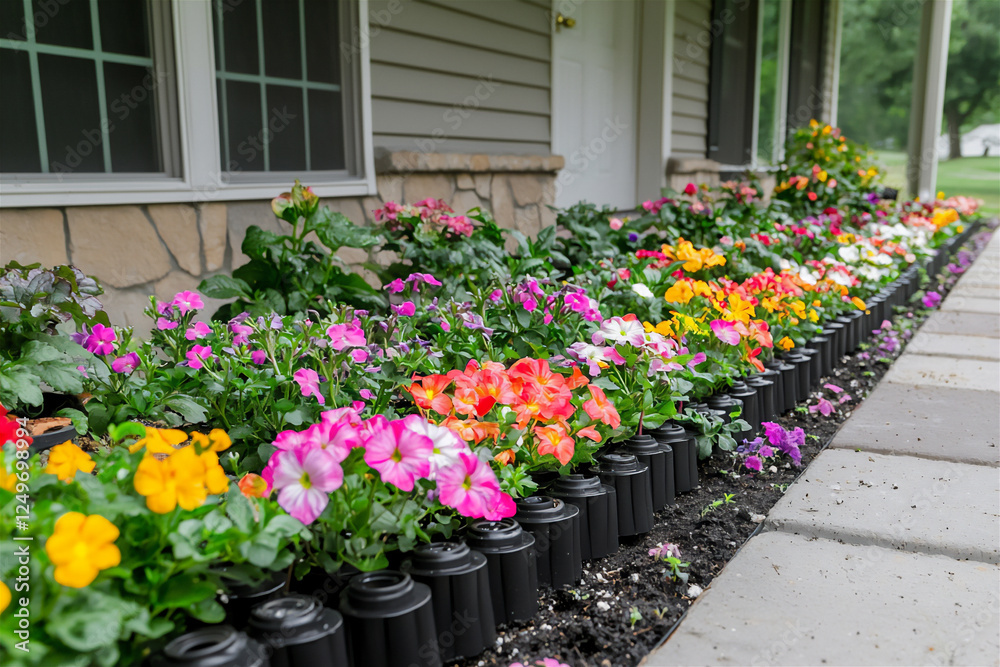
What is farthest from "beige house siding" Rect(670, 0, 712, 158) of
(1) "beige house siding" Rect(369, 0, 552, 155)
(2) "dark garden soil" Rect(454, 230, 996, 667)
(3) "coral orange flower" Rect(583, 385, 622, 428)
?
(3) "coral orange flower" Rect(583, 385, 622, 428)

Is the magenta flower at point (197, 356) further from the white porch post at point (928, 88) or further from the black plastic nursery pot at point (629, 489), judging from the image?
the white porch post at point (928, 88)

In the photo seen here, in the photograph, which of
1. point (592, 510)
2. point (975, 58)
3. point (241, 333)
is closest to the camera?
point (592, 510)

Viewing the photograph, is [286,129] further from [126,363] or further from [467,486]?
[467,486]

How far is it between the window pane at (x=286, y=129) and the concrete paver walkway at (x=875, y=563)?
7.20 ft

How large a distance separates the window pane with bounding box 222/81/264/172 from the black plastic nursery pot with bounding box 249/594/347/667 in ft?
7.13

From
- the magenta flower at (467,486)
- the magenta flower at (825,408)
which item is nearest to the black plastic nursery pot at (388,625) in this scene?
the magenta flower at (467,486)

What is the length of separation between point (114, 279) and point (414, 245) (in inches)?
37.6

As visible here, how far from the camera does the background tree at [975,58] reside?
2209 centimetres

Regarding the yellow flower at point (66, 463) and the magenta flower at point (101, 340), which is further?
the magenta flower at point (101, 340)

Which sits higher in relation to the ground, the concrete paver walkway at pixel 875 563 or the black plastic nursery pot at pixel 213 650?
the black plastic nursery pot at pixel 213 650

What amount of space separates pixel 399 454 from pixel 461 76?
3067 mm

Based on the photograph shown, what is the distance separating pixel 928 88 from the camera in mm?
7215

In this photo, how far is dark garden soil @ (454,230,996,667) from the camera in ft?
3.58

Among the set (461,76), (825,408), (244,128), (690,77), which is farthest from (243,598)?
(690,77)
